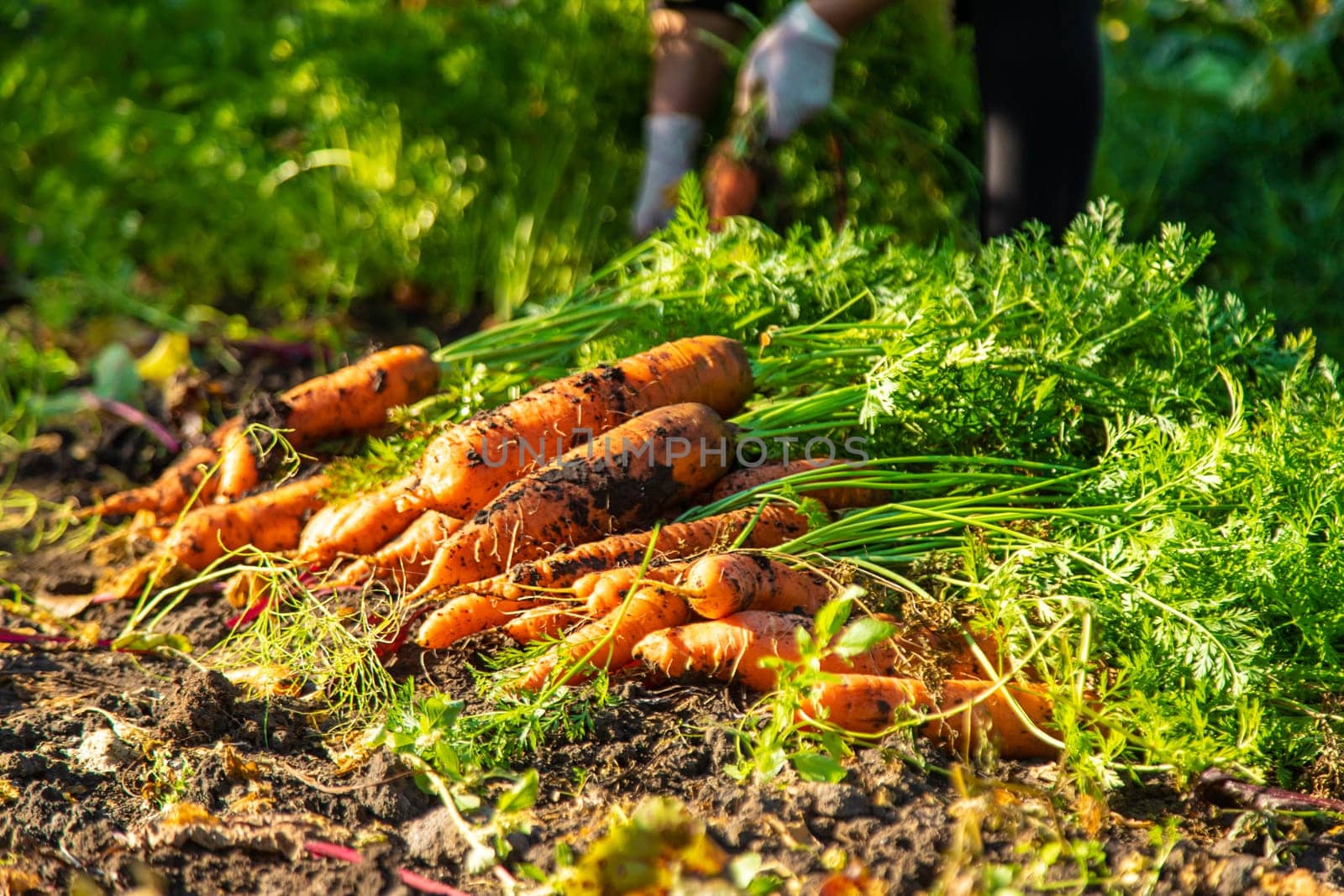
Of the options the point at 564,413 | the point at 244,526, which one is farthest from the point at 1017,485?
the point at 244,526

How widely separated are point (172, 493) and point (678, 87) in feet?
6.90

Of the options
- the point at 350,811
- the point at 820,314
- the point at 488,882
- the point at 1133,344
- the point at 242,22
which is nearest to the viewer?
the point at 488,882

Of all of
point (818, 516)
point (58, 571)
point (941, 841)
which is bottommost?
point (58, 571)

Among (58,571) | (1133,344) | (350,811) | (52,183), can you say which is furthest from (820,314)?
(52,183)

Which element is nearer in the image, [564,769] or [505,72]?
[564,769]

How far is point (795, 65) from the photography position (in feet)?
10.5

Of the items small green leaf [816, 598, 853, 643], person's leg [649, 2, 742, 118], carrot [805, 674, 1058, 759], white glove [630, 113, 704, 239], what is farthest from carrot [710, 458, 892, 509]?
person's leg [649, 2, 742, 118]

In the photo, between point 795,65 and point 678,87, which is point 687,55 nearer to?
point 678,87

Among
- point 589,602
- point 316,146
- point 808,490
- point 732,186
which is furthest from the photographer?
point 316,146

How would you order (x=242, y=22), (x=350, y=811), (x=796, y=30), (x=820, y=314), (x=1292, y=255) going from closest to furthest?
(x=350, y=811) < (x=820, y=314) < (x=796, y=30) < (x=1292, y=255) < (x=242, y=22)

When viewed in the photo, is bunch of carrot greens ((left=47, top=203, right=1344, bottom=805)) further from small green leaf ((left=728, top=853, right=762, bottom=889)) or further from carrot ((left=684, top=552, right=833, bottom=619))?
small green leaf ((left=728, top=853, right=762, bottom=889))

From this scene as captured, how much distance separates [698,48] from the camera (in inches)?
142

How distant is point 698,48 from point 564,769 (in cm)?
273

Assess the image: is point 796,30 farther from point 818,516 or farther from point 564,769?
point 564,769
